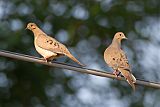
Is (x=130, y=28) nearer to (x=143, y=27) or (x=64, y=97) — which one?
(x=143, y=27)

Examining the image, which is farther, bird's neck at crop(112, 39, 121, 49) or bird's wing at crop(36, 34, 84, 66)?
bird's neck at crop(112, 39, 121, 49)

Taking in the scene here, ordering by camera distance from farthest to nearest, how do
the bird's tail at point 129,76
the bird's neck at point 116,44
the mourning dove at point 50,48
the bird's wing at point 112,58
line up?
the bird's neck at point 116,44 < the bird's wing at point 112,58 < the mourning dove at point 50,48 < the bird's tail at point 129,76

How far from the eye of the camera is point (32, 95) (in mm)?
18156

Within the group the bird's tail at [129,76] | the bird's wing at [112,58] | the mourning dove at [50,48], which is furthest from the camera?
the bird's wing at [112,58]

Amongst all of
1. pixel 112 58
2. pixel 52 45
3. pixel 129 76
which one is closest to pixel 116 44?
pixel 112 58

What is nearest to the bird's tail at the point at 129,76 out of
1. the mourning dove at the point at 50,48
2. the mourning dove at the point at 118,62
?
the mourning dove at the point at 118,62

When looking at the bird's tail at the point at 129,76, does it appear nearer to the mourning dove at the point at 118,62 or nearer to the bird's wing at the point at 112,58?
the mourning dove at the point at 118,62

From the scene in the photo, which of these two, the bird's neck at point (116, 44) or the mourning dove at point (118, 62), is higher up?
the mourning dove at point (118, 62)

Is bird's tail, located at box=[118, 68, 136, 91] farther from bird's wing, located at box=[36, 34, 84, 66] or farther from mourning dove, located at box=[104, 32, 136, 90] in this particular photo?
bird's wing, located at box=[36, 34, 84, 66]

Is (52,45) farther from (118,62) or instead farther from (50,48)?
(118,62)

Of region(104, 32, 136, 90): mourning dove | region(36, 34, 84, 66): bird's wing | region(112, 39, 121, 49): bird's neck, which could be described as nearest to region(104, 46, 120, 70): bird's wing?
region(104, 32, 136, 90): mourning dove

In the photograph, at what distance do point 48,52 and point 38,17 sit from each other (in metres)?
8.82

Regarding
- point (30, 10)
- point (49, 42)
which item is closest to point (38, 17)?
point (30, 10)

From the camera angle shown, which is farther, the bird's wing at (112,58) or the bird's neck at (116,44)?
the bird's neck at (116,44)
